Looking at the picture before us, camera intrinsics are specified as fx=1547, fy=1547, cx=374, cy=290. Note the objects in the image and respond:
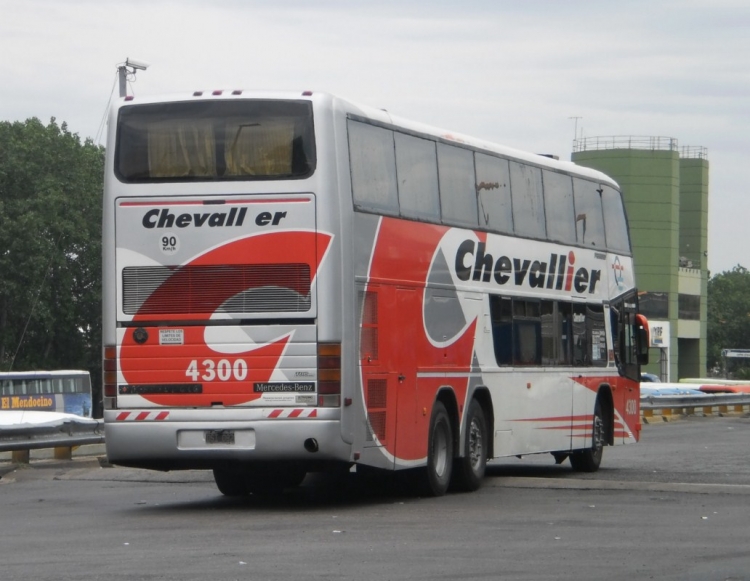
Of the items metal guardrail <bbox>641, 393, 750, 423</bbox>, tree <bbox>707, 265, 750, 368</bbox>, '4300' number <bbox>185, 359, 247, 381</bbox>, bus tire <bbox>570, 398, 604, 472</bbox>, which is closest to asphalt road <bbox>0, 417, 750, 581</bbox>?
bus tire <bbox>570, 398, 604, 472</bbox>

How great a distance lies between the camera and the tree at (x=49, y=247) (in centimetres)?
7056

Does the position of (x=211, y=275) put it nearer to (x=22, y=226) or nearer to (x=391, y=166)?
(x=391, y=166)

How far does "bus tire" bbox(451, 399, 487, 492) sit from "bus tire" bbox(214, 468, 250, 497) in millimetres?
2316

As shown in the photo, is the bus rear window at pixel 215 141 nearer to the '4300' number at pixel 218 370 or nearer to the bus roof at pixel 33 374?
the '4300' number at pixel 218 370

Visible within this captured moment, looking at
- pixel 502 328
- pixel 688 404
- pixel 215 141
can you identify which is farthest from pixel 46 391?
pixel 215 141

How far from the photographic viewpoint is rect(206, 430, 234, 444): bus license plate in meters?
14.2

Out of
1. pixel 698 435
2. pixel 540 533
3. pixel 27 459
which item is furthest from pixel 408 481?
pixel 698 435

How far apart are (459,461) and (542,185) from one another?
4226mm

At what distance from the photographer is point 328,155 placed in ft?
46.5

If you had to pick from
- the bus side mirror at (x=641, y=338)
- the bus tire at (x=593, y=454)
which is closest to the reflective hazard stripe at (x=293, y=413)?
the bus tire at (x=593, y=454)

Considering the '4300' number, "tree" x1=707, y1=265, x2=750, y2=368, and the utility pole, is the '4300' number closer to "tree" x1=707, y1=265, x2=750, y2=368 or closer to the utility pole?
the utility pole

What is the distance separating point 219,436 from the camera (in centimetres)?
1428

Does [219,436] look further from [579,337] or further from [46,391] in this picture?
[46,391]

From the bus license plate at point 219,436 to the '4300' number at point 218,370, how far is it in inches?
19.2
